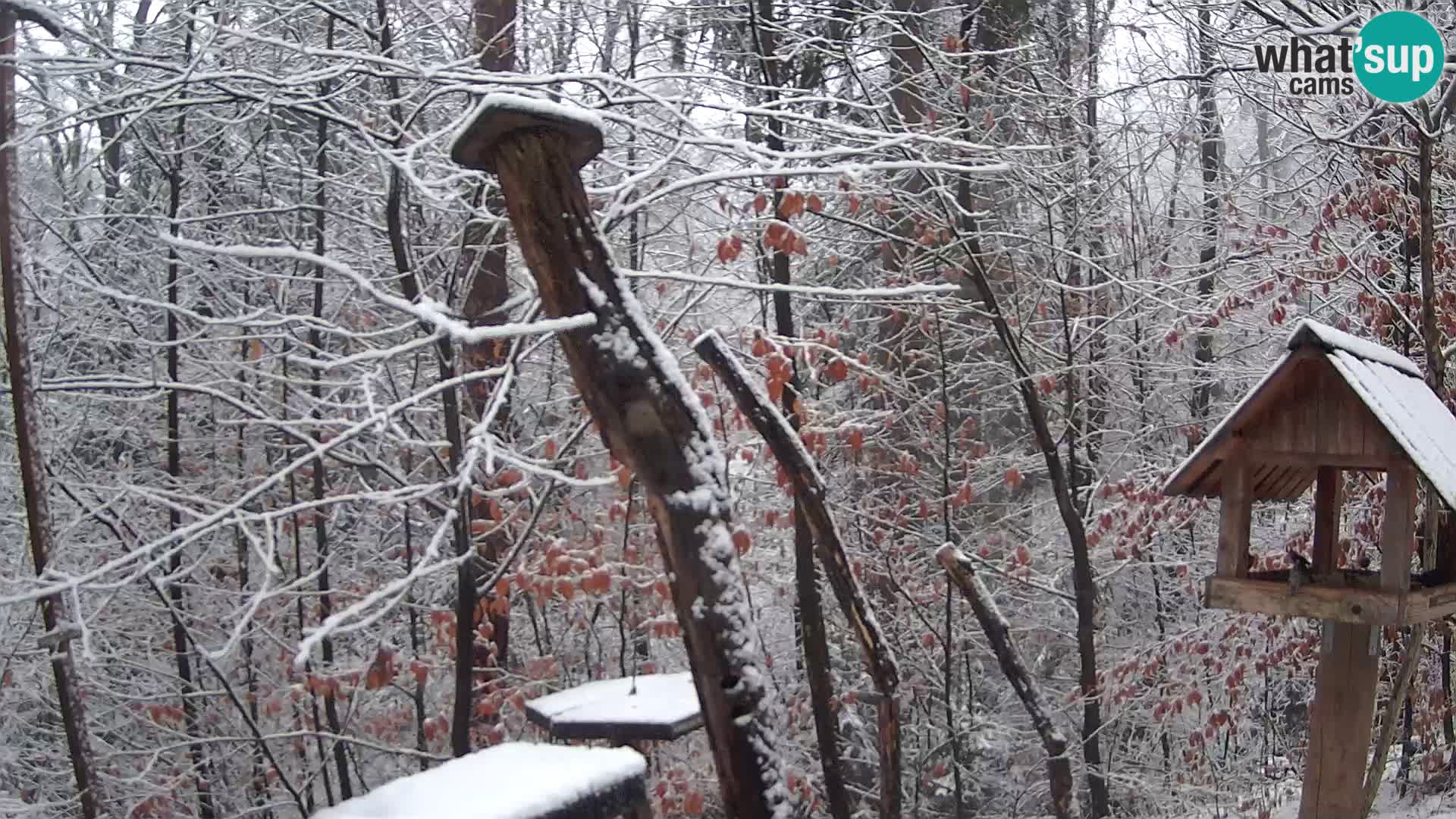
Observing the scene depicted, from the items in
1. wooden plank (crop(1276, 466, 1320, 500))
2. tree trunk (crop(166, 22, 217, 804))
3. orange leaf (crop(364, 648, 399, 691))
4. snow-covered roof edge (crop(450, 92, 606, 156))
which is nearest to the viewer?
snow-covered roof edge (crop(450, 92, 606, 156))

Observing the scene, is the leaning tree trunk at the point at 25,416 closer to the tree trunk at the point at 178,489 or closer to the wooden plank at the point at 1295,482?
the tree trunk at the point at 178,489

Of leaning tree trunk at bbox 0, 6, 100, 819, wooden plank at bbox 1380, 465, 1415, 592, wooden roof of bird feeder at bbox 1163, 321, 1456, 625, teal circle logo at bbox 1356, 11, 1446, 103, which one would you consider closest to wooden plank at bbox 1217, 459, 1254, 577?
wooden roof of bird feeder at bbox 1163, 321, 1456, 625

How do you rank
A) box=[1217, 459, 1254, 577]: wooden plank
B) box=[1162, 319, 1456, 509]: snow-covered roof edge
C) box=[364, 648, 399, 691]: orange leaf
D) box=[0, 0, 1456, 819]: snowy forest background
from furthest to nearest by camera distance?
box=[0, 0, 1456, 819]: snowy forest background, box=[364, 648, 399, 691]: orange leaf, box=[1217, 459, 1254, 577]: wooden plank, box=[1162, 319, 1456, 509]: snow-covered roof edge

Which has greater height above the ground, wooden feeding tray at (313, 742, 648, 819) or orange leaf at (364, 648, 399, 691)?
wooden feeding tray at (313, 742, 648, 819)

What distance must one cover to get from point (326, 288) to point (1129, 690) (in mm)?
7392

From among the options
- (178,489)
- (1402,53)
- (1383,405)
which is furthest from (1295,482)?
(178,489)

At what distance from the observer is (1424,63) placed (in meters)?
6.23

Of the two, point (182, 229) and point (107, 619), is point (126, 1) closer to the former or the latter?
point (182, 229)

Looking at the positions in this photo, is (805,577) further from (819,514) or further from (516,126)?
(516,126)

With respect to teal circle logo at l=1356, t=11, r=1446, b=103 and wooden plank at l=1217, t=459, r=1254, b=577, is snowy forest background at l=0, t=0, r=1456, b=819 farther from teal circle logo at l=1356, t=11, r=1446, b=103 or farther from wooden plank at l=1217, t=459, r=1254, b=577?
wooden plank at l=1217, t=459, r=1254, b=577

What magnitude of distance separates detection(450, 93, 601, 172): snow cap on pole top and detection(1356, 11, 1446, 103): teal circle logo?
5.22 m

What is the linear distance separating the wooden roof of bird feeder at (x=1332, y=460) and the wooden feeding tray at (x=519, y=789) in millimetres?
2180

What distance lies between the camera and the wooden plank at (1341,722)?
390 centimetres
